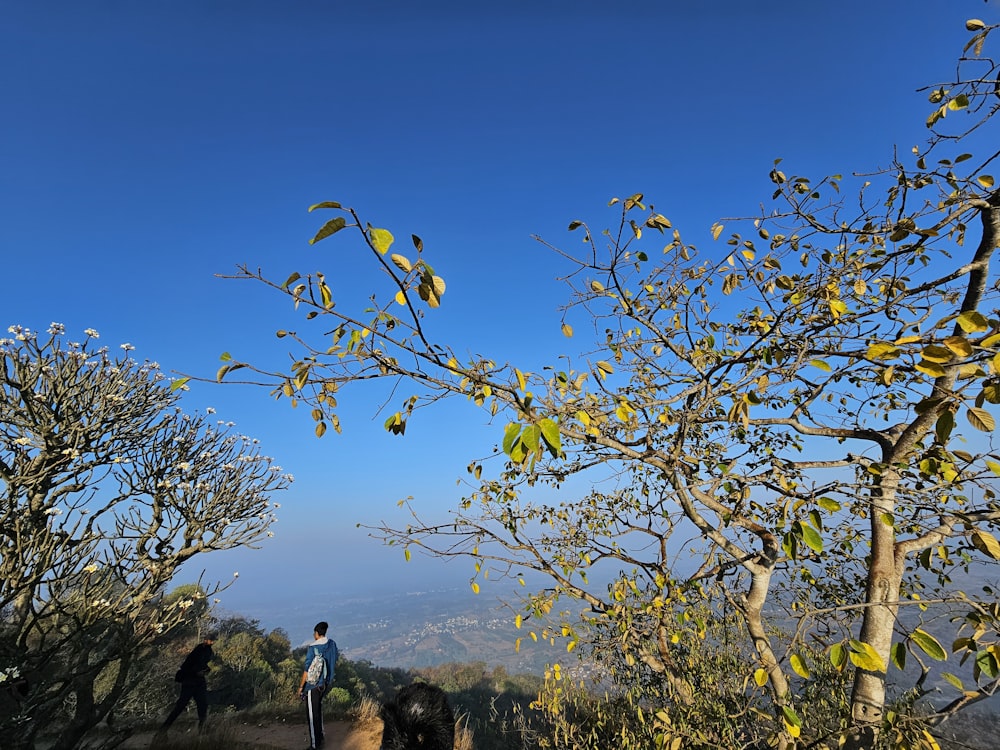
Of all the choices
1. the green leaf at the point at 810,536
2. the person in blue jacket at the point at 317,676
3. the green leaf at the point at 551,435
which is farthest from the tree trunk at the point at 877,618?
the person in blue jacket at the point at 317,676

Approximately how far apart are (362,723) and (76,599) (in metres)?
6.39

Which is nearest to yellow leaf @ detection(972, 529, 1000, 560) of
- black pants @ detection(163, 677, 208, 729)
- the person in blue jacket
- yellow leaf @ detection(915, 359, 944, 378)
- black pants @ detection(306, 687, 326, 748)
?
yellow leaf @ detection(915, 359, 944, 378)

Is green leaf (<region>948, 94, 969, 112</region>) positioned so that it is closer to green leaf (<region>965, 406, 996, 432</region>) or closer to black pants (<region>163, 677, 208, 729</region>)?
green leaf (<region>965, 406, 996, 432</region>)

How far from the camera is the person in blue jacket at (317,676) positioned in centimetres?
779

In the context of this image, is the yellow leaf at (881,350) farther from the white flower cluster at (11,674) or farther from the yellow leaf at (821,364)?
the white flower cluster at (11,674)

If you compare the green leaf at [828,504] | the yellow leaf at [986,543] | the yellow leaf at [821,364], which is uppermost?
the yellow leaf at [821,364]

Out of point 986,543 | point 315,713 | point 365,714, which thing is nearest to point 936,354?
point 986,543

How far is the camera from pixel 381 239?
1.46m

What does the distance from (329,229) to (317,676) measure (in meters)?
8.92

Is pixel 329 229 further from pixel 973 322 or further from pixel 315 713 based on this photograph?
pixel 315 713

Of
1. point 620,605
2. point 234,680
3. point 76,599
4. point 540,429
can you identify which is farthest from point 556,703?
point 234,680

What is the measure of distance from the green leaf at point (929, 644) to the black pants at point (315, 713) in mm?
9024

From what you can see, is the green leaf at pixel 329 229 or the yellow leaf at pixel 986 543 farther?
the yellow leaf at pixel 986 543

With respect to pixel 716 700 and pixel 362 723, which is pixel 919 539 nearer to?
pixel 716 700
